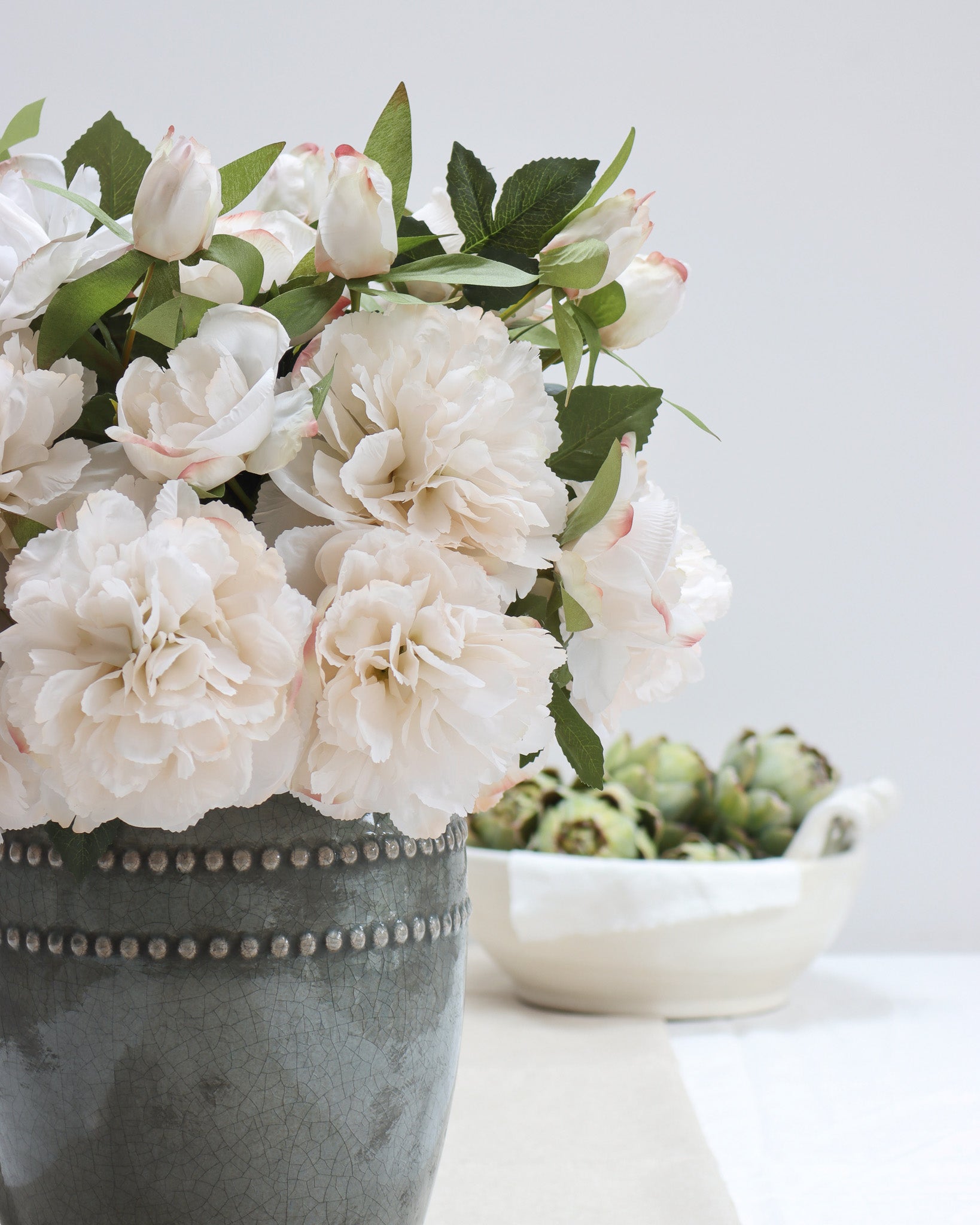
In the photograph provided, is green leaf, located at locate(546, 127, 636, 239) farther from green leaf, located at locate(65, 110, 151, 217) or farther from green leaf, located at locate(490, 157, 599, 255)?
green leaf, located at locate(65, 110, 151, 217)

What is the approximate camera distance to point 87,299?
0.31 meters

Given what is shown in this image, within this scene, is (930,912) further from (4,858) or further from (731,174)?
(4,858)

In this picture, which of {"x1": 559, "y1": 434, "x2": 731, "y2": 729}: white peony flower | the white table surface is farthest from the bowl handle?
{"x1": 559, "y1": 434, "x2": 731, "y2": 729}: white peony flower

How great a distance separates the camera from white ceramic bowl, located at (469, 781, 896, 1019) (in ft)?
2.59

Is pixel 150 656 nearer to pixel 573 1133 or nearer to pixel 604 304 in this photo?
pixel 604 304

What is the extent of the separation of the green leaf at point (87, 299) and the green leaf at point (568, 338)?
0.12 meters

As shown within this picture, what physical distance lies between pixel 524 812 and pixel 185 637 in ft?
2.13

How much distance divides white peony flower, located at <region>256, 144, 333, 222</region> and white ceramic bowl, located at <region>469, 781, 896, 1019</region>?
531mm

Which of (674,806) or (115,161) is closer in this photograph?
(115,161)

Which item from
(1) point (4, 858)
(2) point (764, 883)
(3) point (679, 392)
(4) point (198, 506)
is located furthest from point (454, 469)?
(3) point (679, 392)

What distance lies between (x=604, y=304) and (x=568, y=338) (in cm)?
3

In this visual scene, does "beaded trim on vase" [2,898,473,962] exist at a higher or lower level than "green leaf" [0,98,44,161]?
lower

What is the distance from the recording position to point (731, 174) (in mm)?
1210

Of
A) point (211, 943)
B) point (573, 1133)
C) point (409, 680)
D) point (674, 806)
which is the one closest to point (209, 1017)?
point (211, 943)
